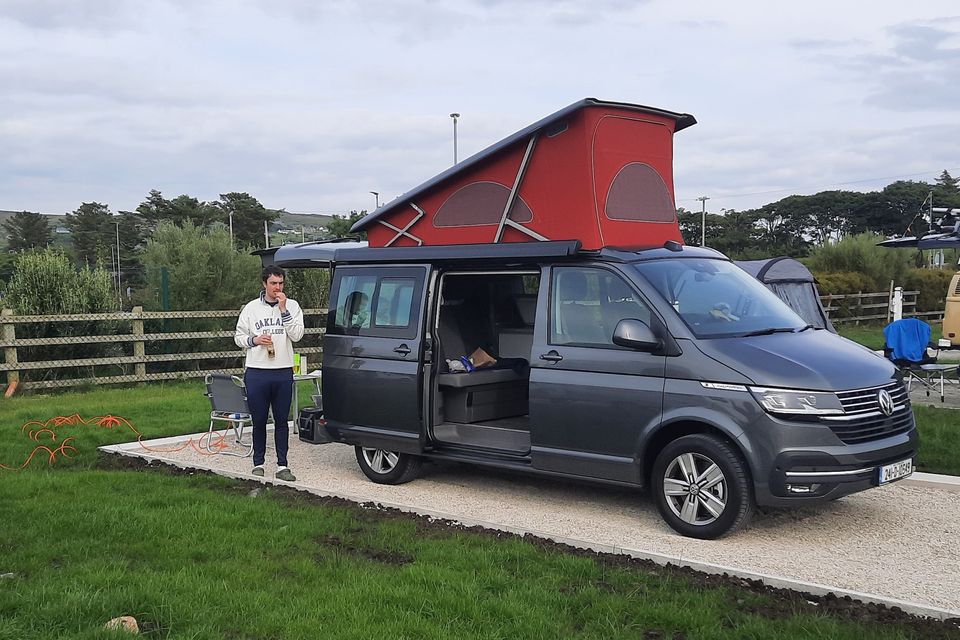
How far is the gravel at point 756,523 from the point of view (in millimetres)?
5820

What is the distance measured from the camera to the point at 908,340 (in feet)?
44.8

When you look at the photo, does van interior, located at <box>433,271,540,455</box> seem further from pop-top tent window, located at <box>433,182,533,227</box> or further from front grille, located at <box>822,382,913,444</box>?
front grille, located at <box>822,382,913,444</box>

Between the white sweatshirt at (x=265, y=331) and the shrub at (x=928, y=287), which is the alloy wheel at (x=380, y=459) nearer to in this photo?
the white sweatshirt at (x=265, y=331)

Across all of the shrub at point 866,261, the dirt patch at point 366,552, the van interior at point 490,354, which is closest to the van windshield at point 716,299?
the van interior at point 490,354

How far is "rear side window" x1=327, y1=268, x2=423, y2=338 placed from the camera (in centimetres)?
849

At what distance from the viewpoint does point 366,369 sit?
868cm

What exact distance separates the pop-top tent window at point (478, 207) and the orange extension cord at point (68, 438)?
13.4ft

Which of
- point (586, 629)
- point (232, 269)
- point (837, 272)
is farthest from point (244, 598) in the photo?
point (837, 272)

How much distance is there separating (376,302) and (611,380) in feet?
8.88

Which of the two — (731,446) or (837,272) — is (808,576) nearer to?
(731,446)

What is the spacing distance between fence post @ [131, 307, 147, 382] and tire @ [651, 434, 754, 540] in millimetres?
11971

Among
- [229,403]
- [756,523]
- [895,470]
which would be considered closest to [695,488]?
[756,523]

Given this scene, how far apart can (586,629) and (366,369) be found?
14.2 ft

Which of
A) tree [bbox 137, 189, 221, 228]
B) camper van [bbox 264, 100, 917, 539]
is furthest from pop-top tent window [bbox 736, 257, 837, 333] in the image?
tree [bbox 137, 189, 221, 228]
